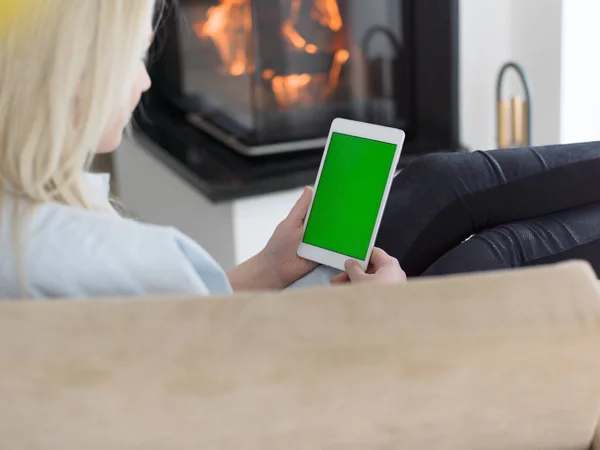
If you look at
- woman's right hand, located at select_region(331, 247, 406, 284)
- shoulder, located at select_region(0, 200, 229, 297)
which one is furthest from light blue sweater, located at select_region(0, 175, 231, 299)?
woman's right hand, located at select_region(331, 247, 406, 284)

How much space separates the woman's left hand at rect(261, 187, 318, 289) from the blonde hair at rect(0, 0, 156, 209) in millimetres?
396

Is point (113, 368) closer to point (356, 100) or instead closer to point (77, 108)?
point (77, 108)

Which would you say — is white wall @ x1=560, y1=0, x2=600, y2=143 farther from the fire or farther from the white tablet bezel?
the white tablet bezel

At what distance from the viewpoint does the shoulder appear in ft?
2.25

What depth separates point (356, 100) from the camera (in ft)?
7.70

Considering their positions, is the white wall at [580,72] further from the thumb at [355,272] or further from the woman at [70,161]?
the woman at [70,161]

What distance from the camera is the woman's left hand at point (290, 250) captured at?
44.6 inches

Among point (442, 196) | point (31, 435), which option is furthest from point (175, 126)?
point (31, 435)

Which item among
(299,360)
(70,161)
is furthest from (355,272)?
(299,360)

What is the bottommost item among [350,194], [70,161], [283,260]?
[283,260]

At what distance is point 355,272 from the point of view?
1.00 metres

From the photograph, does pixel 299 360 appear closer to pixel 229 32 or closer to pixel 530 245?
pixel 530 245

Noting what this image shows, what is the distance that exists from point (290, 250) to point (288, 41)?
117 cm

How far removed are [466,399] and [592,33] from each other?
1860 mm
